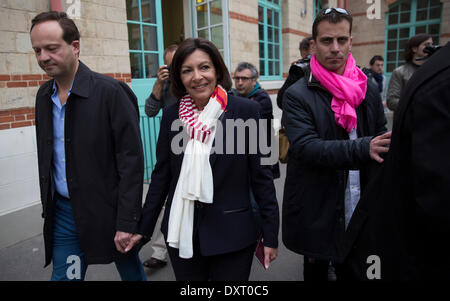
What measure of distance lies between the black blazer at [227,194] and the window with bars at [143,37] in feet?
14.0

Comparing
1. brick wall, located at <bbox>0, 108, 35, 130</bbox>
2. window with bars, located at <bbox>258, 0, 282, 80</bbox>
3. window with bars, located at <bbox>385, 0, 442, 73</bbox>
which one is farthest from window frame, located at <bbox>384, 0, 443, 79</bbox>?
brick wall, located at <bbox>0, 108, 35, 130</bbox>

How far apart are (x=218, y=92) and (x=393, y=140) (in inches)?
40.8

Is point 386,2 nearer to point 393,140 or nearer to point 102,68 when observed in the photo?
point 102,68

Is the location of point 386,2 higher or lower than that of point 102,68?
higher

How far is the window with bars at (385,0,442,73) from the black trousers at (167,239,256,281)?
55.1ft

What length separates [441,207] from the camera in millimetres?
907

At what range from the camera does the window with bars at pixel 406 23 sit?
15.2m

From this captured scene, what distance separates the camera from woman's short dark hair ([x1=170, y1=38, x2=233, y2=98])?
1.85 metres

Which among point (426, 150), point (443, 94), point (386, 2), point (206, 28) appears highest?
point (386, 2)

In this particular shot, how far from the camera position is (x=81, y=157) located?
1.95m

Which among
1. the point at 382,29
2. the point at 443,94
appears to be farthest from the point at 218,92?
the point at 382,29

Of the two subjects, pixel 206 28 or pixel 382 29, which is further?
pixel 382 29

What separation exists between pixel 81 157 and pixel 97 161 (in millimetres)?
92

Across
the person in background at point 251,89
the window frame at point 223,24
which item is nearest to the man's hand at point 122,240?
Answer: the person in background at point 251,89
